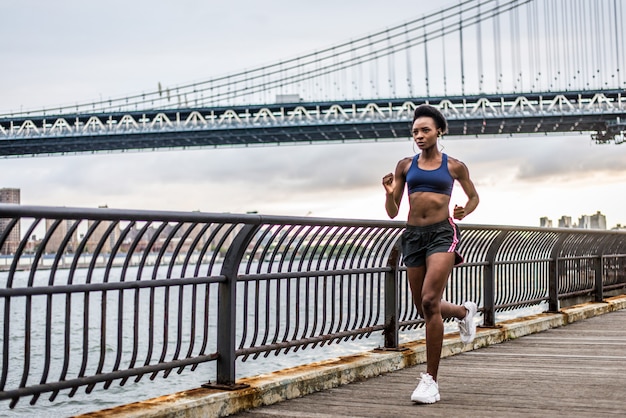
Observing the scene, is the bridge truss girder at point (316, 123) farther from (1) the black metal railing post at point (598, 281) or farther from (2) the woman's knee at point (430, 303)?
(2) the woman's knee at point (430, 303)

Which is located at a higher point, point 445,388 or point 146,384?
point 445,388

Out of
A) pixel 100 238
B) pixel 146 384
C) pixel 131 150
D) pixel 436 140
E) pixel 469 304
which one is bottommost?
pixel 146 384

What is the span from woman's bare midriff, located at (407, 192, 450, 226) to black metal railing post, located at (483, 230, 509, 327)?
11.9ft

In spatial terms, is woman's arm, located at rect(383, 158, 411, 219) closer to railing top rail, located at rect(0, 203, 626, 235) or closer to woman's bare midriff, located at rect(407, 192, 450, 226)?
woman's bare midriff, located at rect(407, 192, 450, 226)

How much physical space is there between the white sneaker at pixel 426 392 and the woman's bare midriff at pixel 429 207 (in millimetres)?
850

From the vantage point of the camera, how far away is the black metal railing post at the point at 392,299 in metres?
6.81

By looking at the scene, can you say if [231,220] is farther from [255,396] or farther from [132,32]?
[132,32]

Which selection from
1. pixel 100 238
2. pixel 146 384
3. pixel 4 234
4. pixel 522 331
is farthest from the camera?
pixel 146 384

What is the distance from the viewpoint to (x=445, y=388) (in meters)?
5.79

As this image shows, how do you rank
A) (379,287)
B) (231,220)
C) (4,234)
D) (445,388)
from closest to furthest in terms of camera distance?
(4,234)
(231,220)
(445,388)
(379,287)

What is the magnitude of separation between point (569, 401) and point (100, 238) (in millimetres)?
2703

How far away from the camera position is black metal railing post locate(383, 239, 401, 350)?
6812 mm

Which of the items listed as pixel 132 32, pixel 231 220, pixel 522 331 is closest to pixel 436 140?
pixel 231 220

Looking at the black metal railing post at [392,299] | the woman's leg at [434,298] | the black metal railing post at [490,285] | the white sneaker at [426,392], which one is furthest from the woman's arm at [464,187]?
the black metal railing post at [490,285]
